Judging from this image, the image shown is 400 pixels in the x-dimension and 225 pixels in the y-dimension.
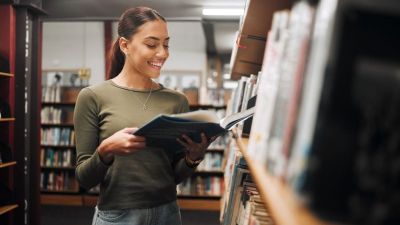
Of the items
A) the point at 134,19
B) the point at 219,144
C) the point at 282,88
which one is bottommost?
the point at 219,144

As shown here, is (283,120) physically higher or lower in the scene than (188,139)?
higher

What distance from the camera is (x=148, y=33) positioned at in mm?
1446

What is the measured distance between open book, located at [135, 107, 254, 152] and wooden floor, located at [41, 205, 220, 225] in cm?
376

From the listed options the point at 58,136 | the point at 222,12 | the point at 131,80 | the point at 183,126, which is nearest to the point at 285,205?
the point at 183,126

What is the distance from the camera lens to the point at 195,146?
134cm

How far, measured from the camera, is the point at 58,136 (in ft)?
19.1

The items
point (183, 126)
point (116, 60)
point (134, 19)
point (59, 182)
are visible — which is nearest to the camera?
point (183, 126)

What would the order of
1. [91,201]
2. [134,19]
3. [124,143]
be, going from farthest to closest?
[91,201] → [134,19] → [124,143]

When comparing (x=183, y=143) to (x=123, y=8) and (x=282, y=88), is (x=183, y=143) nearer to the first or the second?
(x=282, y=88)

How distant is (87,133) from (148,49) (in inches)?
14.4

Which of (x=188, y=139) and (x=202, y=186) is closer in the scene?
(x=188, y=139)

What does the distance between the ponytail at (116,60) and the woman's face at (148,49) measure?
154mm

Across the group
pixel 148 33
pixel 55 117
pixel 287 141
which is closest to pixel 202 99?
pixel 55 117

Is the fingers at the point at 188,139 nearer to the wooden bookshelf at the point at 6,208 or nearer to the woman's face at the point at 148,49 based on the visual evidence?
the woman's face at the point at 148,49
